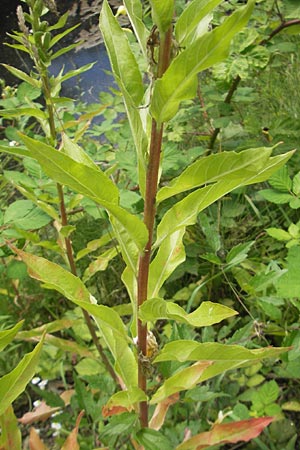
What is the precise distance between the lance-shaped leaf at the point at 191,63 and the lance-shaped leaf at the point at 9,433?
0.56m

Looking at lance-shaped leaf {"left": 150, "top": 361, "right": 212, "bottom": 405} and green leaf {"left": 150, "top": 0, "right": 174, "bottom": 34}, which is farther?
lance-shaped leaf {"left": 150, "top": 361, "right": 212, "bottom": 405}

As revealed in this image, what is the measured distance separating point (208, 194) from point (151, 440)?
1.40 ft

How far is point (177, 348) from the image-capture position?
67 cm

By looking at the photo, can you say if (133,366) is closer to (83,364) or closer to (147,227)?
(147,227)

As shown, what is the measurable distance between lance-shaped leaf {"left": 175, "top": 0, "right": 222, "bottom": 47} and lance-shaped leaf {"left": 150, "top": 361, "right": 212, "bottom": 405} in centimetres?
48

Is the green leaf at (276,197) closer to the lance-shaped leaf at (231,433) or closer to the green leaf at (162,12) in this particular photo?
the lance-shaped leaf at (231,433)

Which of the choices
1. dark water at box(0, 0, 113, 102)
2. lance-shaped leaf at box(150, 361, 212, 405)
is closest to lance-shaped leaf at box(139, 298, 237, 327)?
lance-shaped leaf at box(150, 361, 212, 405)

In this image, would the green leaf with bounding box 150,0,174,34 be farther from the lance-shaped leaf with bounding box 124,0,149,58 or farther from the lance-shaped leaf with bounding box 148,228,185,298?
the lance-shaped leaf with bounding box 148,228,185,298

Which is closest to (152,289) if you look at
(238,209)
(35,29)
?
(35,29)

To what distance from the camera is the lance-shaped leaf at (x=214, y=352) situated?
618 millimetres

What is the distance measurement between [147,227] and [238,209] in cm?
99

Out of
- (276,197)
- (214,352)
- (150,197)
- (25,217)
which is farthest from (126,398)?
(276,197)

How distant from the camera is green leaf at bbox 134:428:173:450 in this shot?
777 mm

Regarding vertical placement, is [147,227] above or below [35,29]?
below
